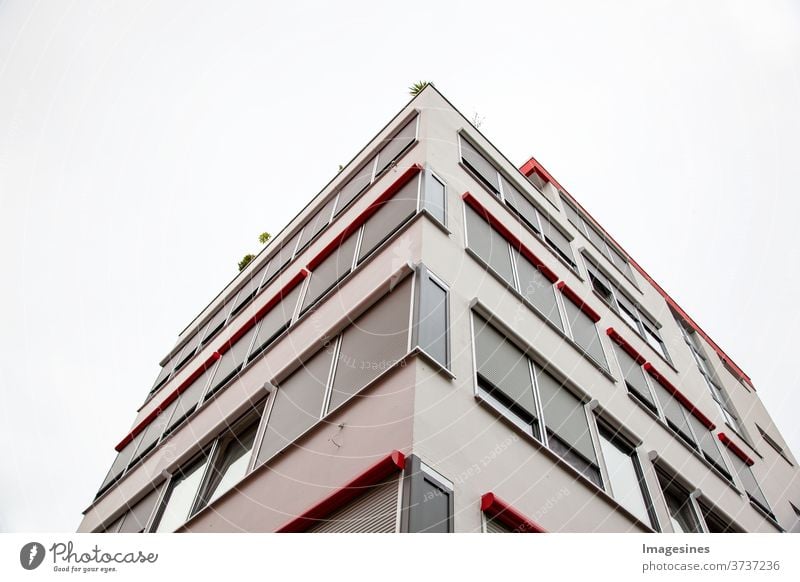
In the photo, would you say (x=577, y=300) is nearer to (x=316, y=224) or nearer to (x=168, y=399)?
(x=316, y=224)

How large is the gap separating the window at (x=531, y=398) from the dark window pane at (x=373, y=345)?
104 cm

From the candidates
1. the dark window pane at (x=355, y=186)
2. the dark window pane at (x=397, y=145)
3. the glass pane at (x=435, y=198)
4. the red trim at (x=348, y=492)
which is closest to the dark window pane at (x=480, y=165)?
the dark window pane at (x=397, y=145)

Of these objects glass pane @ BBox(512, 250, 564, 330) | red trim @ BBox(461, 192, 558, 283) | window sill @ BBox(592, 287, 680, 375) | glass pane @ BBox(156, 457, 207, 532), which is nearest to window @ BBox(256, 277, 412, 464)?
glass pane @ BBox(156, 457, 207, 532)

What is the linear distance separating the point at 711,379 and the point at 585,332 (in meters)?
10.6

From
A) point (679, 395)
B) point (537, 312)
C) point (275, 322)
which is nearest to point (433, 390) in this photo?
point (537, 312)

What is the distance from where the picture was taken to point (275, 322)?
1189cm

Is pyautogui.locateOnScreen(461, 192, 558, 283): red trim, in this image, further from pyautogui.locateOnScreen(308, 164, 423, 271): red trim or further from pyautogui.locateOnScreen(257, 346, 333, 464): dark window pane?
pyautogui.locateOnScreen(257, 346, 333, 464): dark window pane

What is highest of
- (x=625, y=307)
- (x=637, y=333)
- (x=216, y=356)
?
(x=625, y=307)

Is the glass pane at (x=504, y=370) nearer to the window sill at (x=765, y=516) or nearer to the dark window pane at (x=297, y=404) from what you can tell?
the dark window pane at (x=297, y=404)

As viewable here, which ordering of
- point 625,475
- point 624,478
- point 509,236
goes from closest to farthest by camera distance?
point 624,478
point 625,475
point 509,236

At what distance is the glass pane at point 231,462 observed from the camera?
359 inches

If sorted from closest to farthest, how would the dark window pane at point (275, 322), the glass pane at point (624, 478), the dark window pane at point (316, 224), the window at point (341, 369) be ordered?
1. the window at point (341, 369)
2. the glass pane at point (624, 478)
3. the dark window pane at point (275, 322)
4. the dark window pane at point (316, 224)

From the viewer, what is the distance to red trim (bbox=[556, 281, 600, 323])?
11.7 meters
